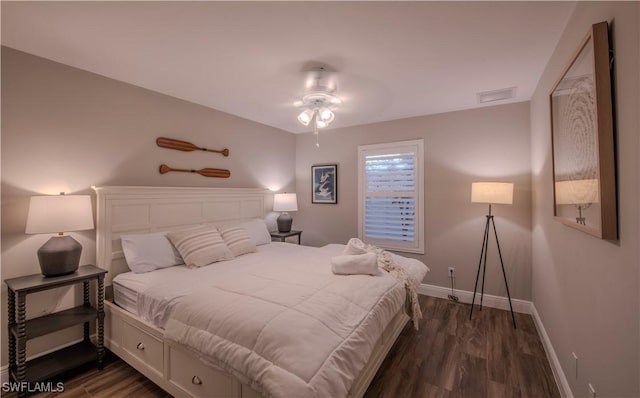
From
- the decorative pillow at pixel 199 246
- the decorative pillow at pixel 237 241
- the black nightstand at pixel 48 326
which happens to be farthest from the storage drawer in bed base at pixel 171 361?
the decorative pillow at pixel 237 241

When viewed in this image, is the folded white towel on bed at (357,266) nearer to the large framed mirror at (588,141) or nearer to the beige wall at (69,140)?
the large framed mirror at (588,141)

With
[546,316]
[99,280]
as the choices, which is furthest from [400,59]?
[99,280]

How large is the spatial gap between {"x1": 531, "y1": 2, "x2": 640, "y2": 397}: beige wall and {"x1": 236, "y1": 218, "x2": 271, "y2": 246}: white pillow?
3.08 m

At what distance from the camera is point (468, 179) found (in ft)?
11.3

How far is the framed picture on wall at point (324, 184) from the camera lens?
445cm

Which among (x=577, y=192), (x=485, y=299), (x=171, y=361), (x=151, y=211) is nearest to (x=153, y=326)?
(x=171, y=361)

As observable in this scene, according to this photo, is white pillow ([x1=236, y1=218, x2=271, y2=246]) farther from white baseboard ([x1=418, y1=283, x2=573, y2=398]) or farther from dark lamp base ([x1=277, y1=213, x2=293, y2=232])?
white baseboard ([x1=418, y1=283, x2=573, y2=398])

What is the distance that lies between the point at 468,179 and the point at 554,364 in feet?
6.75

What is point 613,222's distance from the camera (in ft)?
3.71

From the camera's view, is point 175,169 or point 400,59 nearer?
point 400,59

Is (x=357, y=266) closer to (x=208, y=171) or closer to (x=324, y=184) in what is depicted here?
(x=208, y=171)

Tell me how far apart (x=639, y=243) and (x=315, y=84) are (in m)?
2.41

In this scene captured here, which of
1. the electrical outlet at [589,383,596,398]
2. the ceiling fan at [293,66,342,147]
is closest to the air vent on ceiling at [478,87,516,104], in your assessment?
the ceiling fan at [293,66,342,147]

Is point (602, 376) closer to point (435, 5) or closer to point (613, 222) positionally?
point (613, 222)
